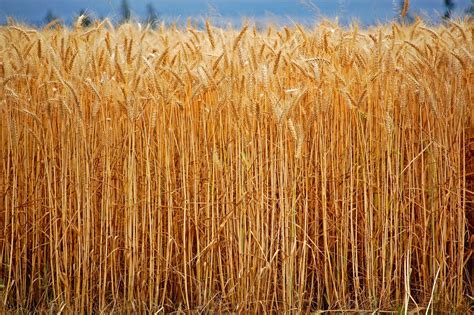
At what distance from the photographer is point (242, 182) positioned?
9.67ft

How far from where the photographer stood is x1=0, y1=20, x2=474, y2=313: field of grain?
2.97 meters

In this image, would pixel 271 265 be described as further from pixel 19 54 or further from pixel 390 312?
pixel 19 54

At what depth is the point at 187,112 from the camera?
315 centimetres

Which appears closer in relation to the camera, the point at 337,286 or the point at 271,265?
the point at 271,265

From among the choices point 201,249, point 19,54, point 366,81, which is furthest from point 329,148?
point 19,54

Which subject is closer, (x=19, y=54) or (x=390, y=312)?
(x=390, y=312)

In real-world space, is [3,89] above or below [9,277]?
above

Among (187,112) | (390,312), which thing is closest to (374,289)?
(390,312)

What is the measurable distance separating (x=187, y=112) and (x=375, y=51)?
103 centimetres

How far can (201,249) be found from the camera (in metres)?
3.09

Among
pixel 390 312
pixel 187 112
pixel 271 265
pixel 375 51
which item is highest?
pixel 375 51

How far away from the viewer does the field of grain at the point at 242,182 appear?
9.73ft

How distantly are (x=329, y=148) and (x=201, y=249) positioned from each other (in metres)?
0.86

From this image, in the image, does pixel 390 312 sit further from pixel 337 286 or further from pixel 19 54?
pixel 19 54
